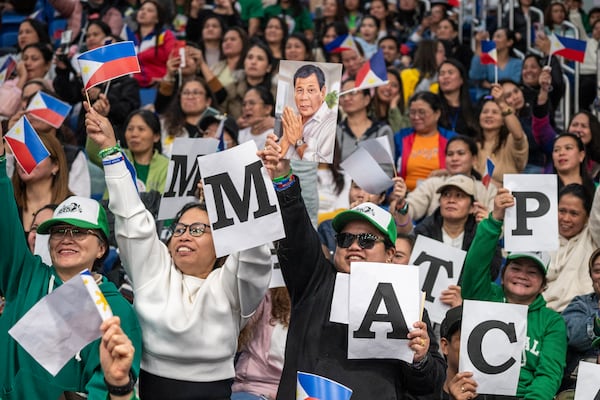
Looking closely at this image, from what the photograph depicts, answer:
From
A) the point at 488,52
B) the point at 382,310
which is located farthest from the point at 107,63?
the point at 488,52

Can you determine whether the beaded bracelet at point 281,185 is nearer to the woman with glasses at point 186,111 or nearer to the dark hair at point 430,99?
the woman with glasses at point 186,111

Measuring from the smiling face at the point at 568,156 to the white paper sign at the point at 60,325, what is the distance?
5055mm

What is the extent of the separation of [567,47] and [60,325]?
716 cm

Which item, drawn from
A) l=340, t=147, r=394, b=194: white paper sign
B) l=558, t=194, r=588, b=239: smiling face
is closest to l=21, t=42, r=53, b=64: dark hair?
l=340, t=147, r=394, b=194: white paper sign

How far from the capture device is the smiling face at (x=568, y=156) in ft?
26.8

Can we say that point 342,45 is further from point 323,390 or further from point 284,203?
point 323,390

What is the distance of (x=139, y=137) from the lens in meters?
8.27

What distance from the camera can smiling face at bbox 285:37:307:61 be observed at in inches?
437

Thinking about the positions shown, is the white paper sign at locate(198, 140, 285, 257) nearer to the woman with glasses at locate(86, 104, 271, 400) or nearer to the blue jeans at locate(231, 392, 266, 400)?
the woman with glasses at locate(86, 104, 271, 400)

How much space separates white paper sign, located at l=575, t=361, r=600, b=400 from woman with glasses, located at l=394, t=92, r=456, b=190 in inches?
164

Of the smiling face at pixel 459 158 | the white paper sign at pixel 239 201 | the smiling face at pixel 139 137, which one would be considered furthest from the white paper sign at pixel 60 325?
the smiling face at pixel 459 158

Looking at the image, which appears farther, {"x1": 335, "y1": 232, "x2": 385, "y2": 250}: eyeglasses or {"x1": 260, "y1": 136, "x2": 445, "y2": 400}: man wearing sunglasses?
{"x1": 335, "y1": 232, "x2": 385, "y2": 250}: eyeglasses

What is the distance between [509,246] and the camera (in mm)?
6094

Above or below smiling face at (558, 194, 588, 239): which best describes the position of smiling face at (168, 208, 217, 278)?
above
